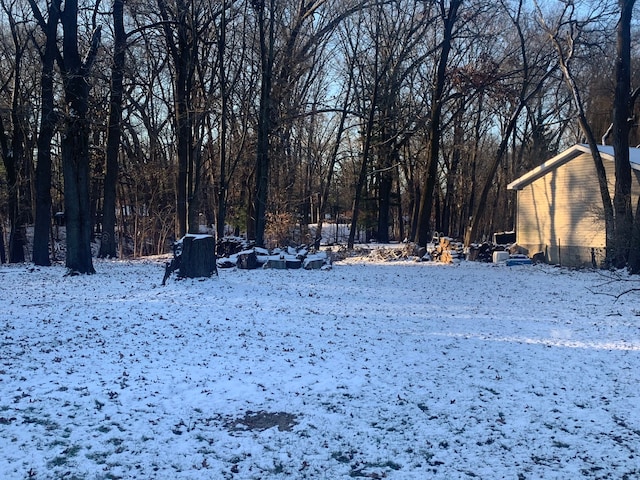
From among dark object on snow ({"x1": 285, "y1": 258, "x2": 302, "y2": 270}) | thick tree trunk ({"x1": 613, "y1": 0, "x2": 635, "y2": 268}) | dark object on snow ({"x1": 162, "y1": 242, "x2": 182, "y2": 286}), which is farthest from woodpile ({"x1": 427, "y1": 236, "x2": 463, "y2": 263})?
dark object on snow ({"x1": 162, "y1": 242, "x2": 182, "y2": 286})

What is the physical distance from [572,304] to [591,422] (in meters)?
6.88

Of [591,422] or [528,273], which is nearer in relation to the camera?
[591,422]

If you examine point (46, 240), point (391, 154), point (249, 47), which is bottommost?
point (46, 240)

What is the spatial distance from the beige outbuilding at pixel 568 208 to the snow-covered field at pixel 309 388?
443 inches

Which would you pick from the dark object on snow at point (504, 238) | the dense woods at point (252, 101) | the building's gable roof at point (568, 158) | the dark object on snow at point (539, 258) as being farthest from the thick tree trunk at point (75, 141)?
the dark object on snow at point (504, 238)

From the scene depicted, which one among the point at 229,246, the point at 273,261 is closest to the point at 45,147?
the point at 229,246

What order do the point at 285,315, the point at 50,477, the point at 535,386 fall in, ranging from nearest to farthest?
the point at 50,477 < the point at 535,386 < the point at 285,315

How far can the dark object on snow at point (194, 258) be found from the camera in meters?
12.3

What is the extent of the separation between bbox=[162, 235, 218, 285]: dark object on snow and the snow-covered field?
182 centimetres

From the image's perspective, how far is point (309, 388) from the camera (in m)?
5.49

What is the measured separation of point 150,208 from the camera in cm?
2948

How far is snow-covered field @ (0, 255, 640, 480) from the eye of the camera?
13.0 feet

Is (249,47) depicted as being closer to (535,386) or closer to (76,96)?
(76,96)

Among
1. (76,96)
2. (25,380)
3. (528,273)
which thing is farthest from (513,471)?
(528,273)
